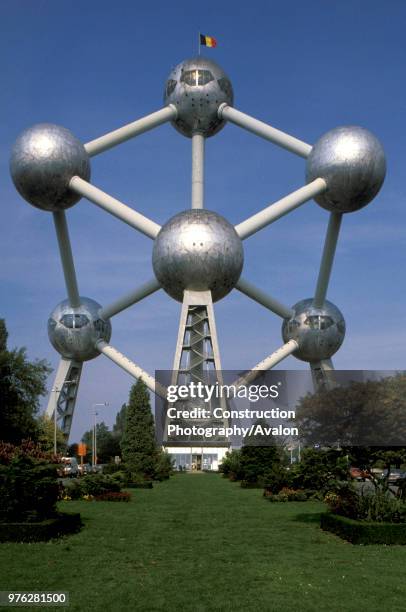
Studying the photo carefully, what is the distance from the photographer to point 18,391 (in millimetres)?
36594

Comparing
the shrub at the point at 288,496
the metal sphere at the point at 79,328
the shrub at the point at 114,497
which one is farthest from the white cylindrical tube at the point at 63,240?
the shrub at the point at 288,496

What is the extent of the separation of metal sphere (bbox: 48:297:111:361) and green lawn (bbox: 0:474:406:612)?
Result: 2965 centimetres

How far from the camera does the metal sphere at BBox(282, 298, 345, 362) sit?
4831 cm

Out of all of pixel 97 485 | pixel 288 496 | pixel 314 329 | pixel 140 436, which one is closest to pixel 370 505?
pixel 288 496

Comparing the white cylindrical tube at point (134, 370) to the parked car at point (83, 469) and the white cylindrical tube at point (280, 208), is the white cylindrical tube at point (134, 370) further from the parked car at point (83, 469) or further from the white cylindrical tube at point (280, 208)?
the white cylindrical tube at point (280, 208)

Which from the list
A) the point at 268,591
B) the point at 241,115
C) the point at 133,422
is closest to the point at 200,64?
the point at 241,115

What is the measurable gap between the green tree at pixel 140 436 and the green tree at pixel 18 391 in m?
7.30

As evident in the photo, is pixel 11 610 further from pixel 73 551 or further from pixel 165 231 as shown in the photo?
pixel 165 231

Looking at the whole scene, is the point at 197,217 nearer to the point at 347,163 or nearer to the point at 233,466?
the point at 347,163

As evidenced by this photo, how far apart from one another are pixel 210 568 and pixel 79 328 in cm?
3719

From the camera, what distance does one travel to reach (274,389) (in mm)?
41812

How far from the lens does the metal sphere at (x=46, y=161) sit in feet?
129

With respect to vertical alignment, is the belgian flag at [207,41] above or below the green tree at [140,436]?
above

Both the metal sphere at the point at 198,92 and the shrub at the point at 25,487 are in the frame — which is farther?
the metal sphere at the point at 198,92
